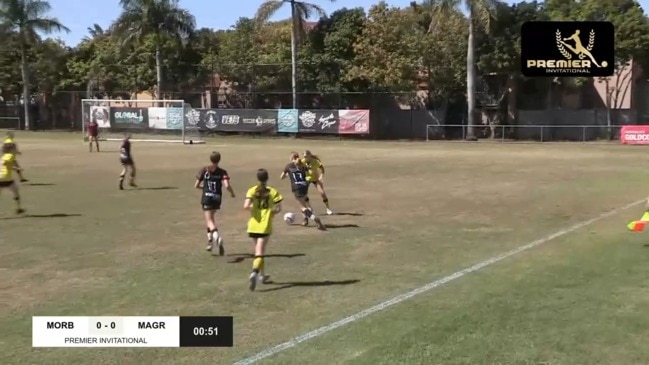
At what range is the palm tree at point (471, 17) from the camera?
50.3 meters

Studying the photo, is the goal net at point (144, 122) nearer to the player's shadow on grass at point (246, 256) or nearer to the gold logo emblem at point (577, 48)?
the gold logo emblem at point (577, 48)

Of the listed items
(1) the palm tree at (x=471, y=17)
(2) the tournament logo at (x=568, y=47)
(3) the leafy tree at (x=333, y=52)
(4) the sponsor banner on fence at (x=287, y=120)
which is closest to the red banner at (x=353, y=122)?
(4) the sponsor banner on fence at (x=287, y=120)

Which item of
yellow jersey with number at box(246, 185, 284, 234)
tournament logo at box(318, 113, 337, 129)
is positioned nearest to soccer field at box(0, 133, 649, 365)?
yellow jersey with number at box(246, 185, 284, 234)

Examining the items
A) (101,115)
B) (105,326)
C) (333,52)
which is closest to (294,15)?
(333,52)

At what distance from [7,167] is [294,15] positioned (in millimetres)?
42210

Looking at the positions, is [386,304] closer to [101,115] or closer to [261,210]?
[261,210]

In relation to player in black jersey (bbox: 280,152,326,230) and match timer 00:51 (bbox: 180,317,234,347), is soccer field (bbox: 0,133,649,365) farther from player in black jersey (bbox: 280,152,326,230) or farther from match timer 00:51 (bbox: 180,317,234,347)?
player in black jersey (bbox: 280,152,326,230)

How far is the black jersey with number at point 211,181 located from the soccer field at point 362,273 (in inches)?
40.6

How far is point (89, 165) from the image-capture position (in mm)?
31203

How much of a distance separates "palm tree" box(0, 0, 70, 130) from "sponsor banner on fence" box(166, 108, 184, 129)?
2089 cm

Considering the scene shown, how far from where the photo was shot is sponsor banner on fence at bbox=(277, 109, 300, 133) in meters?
56.4

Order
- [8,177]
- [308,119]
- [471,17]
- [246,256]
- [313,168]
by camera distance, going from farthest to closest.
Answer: [308,119]
[471,17]
[8,177]
[313,168]
[246,256]

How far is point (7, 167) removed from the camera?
56.8ft
